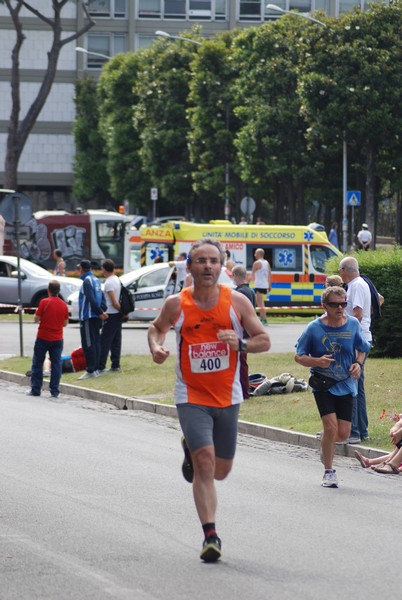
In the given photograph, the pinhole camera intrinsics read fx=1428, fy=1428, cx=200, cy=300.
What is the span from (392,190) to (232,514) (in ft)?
147

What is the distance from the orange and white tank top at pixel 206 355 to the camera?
814cm

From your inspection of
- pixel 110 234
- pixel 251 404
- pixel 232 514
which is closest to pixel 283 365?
pixel 251 404

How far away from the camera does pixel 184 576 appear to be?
299 inches

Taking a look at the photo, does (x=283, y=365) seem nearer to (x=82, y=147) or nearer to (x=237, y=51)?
(x=237, y=51)

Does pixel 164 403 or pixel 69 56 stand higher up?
pixel 69 56

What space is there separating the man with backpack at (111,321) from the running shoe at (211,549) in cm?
1311

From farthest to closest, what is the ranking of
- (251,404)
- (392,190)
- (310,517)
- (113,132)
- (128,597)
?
(113,132) → (392,190) → (251,404) → (310,517) → (128,597)

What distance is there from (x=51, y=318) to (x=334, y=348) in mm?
8798

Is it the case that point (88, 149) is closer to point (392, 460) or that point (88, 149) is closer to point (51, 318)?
point (51, 318)

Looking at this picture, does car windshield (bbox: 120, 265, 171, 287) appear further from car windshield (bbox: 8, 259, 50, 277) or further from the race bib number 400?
the race bib number 400

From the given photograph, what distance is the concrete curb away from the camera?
1377cm

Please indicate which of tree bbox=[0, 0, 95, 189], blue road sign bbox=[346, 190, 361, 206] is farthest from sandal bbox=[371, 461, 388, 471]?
tree bbox=[0, 0, 95, 189]

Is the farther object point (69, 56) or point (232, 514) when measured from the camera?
point (69, 56)

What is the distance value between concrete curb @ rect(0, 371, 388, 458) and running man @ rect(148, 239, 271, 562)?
5.32m
